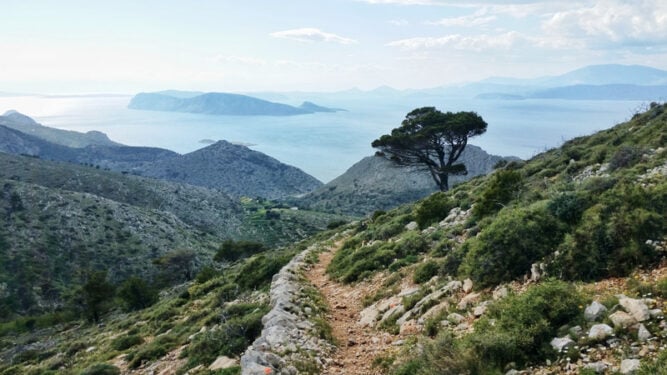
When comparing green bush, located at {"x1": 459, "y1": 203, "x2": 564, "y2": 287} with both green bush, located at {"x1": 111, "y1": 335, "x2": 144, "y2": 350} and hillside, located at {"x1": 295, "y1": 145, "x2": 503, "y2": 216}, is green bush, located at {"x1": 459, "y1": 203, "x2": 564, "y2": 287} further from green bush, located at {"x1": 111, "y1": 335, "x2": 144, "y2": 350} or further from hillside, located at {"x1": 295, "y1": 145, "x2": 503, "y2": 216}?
hillside, located at {"x1": 295, "y1": 145, "x2": 503, "y2": 216}

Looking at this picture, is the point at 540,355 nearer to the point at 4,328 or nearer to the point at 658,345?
the point at 658,345

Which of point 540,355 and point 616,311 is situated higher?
point 616,311

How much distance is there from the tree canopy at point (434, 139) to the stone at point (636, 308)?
28729 millimetres

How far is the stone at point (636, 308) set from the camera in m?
5.75

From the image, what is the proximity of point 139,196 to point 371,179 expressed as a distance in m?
76.1

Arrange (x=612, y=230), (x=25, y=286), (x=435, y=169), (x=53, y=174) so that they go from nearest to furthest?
(x=612, y=230) → (x=435, y=169) → (x=25, y=286) → (x=53, y=174)

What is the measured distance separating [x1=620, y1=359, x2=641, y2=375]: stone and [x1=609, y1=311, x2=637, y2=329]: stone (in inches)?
34.3

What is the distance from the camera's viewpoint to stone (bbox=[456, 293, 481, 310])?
29.3ft

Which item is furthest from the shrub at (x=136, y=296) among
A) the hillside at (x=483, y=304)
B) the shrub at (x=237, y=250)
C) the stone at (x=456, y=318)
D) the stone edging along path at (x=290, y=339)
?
the stone at (x=456, y=318)

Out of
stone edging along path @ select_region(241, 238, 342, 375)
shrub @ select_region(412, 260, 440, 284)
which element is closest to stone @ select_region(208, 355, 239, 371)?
stone edging along path @ select_region(241, 238, 342, 375)

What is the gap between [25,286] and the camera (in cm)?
5203

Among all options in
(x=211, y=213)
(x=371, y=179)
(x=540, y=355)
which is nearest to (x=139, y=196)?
(x=211, y=213)

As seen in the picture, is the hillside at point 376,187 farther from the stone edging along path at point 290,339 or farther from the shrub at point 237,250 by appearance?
the stone edging along path at point 290,339

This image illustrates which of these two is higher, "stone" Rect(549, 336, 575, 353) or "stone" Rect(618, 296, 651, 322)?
"stone" Rect(618, 296, 651, 322)
